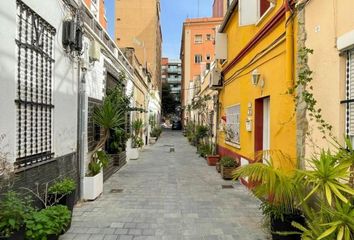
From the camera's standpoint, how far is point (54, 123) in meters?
5.96

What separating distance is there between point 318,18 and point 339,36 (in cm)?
70

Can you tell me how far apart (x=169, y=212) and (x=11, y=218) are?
3274mm

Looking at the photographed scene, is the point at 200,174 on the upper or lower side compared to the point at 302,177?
lower

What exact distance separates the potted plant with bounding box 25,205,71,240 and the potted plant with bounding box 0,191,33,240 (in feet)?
0.50

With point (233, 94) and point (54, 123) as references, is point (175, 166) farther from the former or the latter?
point (54, 123)

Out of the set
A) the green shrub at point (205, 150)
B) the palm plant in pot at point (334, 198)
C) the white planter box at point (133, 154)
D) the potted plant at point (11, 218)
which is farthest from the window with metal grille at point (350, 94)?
the white planter box at point (133, 154)

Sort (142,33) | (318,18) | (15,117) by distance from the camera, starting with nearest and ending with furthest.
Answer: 1. (15,117)
2. (318,18)
3. (142,33)

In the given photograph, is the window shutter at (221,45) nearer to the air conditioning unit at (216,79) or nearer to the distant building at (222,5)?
the air conditioning unit at (216,79)

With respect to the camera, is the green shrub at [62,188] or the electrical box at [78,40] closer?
the green shrub at [62,188]

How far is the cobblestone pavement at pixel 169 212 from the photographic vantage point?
17.3 feet

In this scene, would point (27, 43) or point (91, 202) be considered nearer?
point (27, 43)

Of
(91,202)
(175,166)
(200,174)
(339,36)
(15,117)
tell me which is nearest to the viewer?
(339,36)

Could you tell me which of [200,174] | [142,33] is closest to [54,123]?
[200,174]

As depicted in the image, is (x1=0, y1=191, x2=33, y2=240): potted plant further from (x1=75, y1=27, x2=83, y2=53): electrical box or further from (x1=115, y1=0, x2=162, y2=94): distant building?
Answer: (x1=115, y1=0, x2=162, y2=94): distant building
